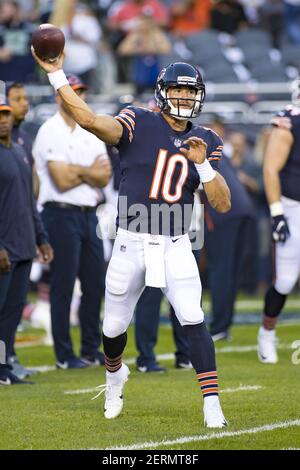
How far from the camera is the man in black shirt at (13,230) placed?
7062 mm

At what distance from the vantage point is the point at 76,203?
26.3 feet

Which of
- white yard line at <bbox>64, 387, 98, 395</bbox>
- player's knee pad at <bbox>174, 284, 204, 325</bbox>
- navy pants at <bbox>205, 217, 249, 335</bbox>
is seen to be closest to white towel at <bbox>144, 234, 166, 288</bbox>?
player's knee pad at <bbox>174, 284, 204, 325</bbox>

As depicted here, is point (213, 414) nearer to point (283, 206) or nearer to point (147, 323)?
point (147, 323)

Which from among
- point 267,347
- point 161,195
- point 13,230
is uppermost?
point 161,195

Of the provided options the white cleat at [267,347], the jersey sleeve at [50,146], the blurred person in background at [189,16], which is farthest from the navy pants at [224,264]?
the blurred person in background at [189,16]

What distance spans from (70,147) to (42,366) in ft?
5.26

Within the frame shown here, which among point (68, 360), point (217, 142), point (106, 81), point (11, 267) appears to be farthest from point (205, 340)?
point (106, 81)

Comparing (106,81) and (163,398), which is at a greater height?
(163,398)

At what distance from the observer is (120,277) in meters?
5.52

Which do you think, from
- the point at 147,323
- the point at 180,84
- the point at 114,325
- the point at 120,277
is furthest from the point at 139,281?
the point at 147,323

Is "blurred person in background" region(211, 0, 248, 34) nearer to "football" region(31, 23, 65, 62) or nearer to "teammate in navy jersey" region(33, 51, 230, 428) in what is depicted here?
"teammate in navy jersey" region(33, 51, 230, 428)

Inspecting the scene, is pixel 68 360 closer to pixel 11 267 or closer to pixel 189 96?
pixel 11 267

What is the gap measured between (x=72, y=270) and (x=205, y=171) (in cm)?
274
